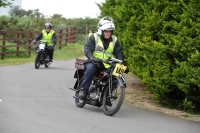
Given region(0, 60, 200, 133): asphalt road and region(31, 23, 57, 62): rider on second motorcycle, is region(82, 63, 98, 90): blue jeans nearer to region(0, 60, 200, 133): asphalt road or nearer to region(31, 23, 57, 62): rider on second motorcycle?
region(0, 60, 200, 133): asphalt road

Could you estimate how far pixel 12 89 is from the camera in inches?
527

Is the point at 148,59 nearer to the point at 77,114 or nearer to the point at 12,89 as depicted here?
the point at 77,114

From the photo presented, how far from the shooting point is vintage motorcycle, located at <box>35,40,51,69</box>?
20672mm

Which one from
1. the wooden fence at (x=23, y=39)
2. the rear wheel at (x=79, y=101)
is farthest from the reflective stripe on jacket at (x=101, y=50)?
the wooden fence at (x=23, y=39)

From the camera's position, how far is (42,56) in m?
21.1

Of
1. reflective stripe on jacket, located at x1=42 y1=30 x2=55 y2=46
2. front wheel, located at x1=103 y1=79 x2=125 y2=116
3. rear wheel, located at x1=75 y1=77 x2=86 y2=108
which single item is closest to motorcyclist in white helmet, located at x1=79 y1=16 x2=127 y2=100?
rear wheel, located at x1=75 y1=77 x2=86 y2=108

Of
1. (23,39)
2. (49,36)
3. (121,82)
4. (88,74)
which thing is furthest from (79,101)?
(23,39)

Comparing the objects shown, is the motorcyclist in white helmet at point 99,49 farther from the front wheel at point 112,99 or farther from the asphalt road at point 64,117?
the asphalt road at point 64,117

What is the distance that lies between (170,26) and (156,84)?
1.35 meters

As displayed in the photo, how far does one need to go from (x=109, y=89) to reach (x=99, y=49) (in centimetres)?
96

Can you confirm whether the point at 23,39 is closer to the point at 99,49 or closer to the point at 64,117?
the point at 99,49

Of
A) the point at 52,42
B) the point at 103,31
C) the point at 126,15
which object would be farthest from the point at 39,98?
the point at 52,42

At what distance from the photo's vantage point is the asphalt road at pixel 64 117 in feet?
27.9

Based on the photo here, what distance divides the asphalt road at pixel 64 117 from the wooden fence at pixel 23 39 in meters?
12.8
